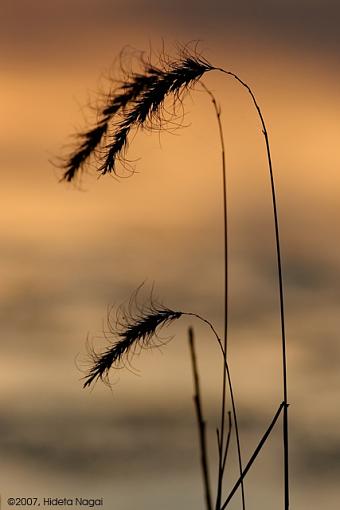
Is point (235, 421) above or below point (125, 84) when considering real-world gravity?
below

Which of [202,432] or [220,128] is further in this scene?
[220,128]

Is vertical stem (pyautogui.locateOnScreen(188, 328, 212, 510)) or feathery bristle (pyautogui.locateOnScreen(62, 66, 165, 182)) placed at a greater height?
feathery bristle (pyautogui.locateOnScreen(62, 66, 165, 182))

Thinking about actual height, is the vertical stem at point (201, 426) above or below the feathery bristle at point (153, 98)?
below

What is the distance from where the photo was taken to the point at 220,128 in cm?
433

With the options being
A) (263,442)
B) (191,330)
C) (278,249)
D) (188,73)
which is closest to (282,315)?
(278,249)

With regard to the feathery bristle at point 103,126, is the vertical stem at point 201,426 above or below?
below

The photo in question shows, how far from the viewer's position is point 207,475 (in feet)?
9.00

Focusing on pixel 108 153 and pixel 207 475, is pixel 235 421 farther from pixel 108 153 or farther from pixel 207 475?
pixel 207 475

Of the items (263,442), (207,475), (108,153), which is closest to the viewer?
(207,475)

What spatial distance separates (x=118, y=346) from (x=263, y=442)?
770 mm

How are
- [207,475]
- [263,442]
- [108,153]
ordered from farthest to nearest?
Result: 1. [108,153]
2. [263,442]
3. [207,475]

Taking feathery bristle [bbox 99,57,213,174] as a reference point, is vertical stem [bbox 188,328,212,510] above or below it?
below

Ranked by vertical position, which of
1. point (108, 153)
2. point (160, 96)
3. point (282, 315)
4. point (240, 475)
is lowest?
point (240, 475)

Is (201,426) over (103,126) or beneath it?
beneath
